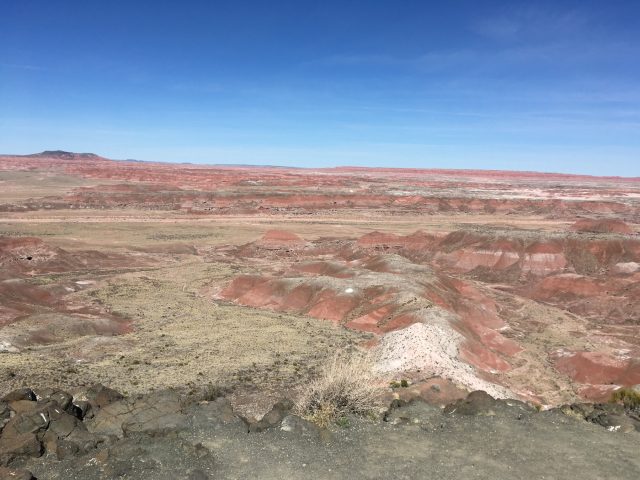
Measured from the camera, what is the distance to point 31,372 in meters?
20.8

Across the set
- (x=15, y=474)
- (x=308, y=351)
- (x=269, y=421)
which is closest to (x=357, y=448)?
(x=269, y=421)

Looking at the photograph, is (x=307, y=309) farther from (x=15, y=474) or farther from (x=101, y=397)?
(x=15, y=474)

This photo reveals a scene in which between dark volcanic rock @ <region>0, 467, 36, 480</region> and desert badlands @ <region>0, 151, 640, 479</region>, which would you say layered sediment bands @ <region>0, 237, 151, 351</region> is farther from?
dark volcanic rock @ <region>0, 467, 36, 480</region>

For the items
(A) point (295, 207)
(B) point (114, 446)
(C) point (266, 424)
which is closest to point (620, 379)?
(C) point (266, 424)

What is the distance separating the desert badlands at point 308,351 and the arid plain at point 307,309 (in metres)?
0.17

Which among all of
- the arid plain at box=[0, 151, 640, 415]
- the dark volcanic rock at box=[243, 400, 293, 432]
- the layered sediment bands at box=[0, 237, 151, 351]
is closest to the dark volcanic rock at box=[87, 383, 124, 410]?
the arid plain at box=[0, 151, 640, 415]

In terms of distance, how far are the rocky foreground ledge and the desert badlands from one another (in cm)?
5

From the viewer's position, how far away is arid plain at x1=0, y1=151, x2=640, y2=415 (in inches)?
885

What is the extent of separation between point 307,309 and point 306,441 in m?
21.2

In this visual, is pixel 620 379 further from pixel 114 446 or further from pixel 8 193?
pixel 8 193

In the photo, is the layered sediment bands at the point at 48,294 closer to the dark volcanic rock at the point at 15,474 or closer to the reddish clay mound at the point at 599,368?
the dark volcanic rock at the point at 15,474

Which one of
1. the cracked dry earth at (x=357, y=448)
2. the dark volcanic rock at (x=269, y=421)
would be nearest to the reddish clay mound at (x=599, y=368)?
the cracked dry earth at (x=357, y=448)

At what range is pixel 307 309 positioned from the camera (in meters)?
33.9

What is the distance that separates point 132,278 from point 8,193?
88221 mm
